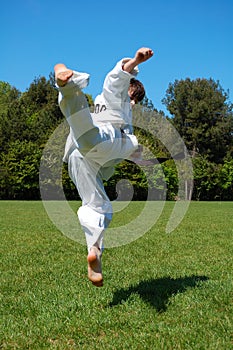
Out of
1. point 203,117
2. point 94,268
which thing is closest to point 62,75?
point 94,268

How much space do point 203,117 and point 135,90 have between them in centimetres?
4897

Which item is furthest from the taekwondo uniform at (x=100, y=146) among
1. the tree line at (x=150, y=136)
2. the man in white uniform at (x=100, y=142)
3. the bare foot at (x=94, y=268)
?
the tree line at (x=150, y=136)

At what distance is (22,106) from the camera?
166ft

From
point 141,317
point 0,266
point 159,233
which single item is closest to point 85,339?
point 141,317

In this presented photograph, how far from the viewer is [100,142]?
3711mm

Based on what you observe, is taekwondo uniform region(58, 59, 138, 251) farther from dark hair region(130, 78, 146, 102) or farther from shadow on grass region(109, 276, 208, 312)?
shadow on grass region(109, 276, 208, 312)

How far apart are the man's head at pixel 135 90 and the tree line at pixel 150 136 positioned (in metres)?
28.8

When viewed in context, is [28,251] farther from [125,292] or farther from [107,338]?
[107,338]

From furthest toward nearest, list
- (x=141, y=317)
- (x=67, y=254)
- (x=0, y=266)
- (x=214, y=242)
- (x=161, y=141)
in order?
(x=161, y=141) → (x=214, y=242) → (x=67, y=254) → (x=0, y=266) → (x=141, y=317)

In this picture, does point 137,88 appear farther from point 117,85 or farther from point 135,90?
point 117,85

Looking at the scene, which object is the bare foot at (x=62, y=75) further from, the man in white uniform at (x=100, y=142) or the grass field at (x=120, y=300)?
the grass field at (x=120, y=300)

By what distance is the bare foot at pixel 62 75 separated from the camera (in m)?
3.06

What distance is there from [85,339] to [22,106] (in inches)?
1948

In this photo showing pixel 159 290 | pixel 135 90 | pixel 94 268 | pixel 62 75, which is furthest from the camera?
pixel 159 290
